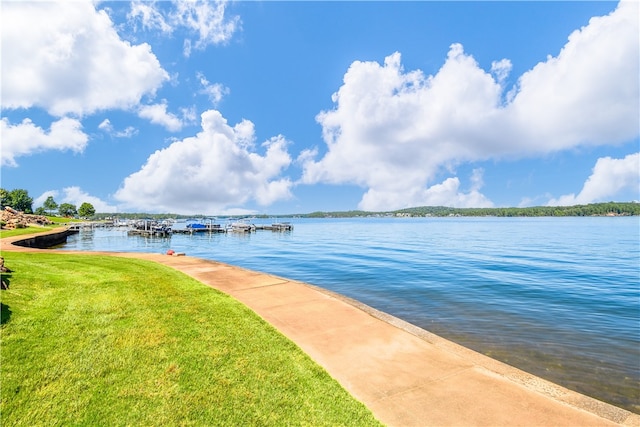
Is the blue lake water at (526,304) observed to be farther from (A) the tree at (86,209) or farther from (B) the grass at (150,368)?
(A) the tree at (86,209)

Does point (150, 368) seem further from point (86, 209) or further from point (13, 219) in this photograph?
point (86, 209)

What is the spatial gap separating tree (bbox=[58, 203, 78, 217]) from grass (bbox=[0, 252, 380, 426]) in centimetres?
16536

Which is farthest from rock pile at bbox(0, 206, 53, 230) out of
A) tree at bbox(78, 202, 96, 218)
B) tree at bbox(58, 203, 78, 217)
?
tree at bbox(58, 203, 78, 217)

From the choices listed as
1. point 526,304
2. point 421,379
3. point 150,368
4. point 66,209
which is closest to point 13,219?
point 150,368

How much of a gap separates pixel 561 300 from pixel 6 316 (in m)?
18.2

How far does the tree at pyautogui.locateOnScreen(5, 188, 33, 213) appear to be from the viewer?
97000 mm

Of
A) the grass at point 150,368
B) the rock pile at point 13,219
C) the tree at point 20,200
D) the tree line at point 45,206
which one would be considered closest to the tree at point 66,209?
the tree line at point 45,206

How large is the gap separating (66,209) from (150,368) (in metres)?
171

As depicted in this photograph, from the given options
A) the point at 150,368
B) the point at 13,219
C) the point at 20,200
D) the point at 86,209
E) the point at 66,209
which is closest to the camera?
the point at 150,368

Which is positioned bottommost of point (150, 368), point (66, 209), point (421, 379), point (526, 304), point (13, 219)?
point (526, 304)

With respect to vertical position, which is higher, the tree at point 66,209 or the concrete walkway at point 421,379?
the tree at point 66,209

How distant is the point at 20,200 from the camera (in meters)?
99.9

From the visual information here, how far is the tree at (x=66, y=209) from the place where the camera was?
134225 mm

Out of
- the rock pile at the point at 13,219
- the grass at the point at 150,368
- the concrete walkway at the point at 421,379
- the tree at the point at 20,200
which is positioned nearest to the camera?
the grass at the point at 150,368
